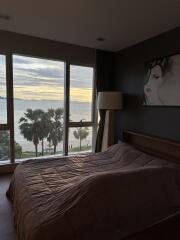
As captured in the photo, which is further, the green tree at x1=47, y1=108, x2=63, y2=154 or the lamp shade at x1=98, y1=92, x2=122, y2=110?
the green tree at x1=47, y1=108, x2=63, y2=154

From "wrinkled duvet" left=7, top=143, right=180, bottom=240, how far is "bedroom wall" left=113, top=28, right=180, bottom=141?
1.06 metres

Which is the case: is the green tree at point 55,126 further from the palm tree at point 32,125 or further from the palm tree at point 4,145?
the palm tree at point 4,145

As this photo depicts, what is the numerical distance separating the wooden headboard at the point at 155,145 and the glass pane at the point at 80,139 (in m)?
1.02

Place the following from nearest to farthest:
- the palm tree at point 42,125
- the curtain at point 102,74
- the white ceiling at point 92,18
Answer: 1. the white ceiling at point 92,18
2. the palm tree at point 42,125
3. the curtain at point 102,74

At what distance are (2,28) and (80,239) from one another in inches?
124

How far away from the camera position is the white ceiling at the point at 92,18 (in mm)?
2152

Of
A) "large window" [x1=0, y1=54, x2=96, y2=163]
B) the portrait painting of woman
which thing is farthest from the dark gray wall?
the portrait painting of woman

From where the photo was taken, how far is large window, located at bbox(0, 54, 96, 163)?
134 inches

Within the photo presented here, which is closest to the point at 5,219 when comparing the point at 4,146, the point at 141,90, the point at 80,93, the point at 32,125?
the point at 4,146

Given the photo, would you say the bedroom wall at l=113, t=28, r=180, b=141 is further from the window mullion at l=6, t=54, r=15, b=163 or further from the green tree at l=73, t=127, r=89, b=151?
the window mullion at l=6, t=54, r=15, b=163

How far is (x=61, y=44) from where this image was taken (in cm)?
360

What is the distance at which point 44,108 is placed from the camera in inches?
148

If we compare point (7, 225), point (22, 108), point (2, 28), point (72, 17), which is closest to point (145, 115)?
point (72, 17)

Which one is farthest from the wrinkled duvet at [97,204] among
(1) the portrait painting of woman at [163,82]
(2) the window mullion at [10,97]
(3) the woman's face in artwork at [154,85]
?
(2) the window mullion at [10,97]
